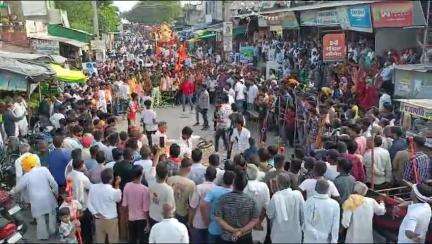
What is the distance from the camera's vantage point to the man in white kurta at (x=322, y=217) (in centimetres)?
567

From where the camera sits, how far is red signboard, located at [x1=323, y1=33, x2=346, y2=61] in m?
14.4

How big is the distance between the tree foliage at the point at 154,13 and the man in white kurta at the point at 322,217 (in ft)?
300

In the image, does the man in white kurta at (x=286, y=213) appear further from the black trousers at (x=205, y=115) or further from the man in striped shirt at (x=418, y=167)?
the black trousers at (x=205, y=115)

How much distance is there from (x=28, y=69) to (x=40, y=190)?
6891mm

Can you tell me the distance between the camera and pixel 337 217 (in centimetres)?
568

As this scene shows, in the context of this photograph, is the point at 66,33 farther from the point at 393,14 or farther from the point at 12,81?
the point at 393,14

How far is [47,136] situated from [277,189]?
7526 millimetres

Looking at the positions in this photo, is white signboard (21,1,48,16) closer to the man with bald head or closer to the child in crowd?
the child in crowd

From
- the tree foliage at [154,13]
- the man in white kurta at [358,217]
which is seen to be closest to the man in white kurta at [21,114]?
the man in white kurta at [358,217]

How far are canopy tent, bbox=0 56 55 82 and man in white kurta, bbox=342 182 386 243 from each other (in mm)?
10257

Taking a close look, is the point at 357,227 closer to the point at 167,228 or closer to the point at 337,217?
the point at 337,217

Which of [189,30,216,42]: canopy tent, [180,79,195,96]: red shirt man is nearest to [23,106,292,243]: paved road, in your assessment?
[180,79,195,96]: red shirt man

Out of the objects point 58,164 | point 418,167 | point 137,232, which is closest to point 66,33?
point 58,164

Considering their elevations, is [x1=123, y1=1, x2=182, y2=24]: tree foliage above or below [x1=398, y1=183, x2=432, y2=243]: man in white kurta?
above
